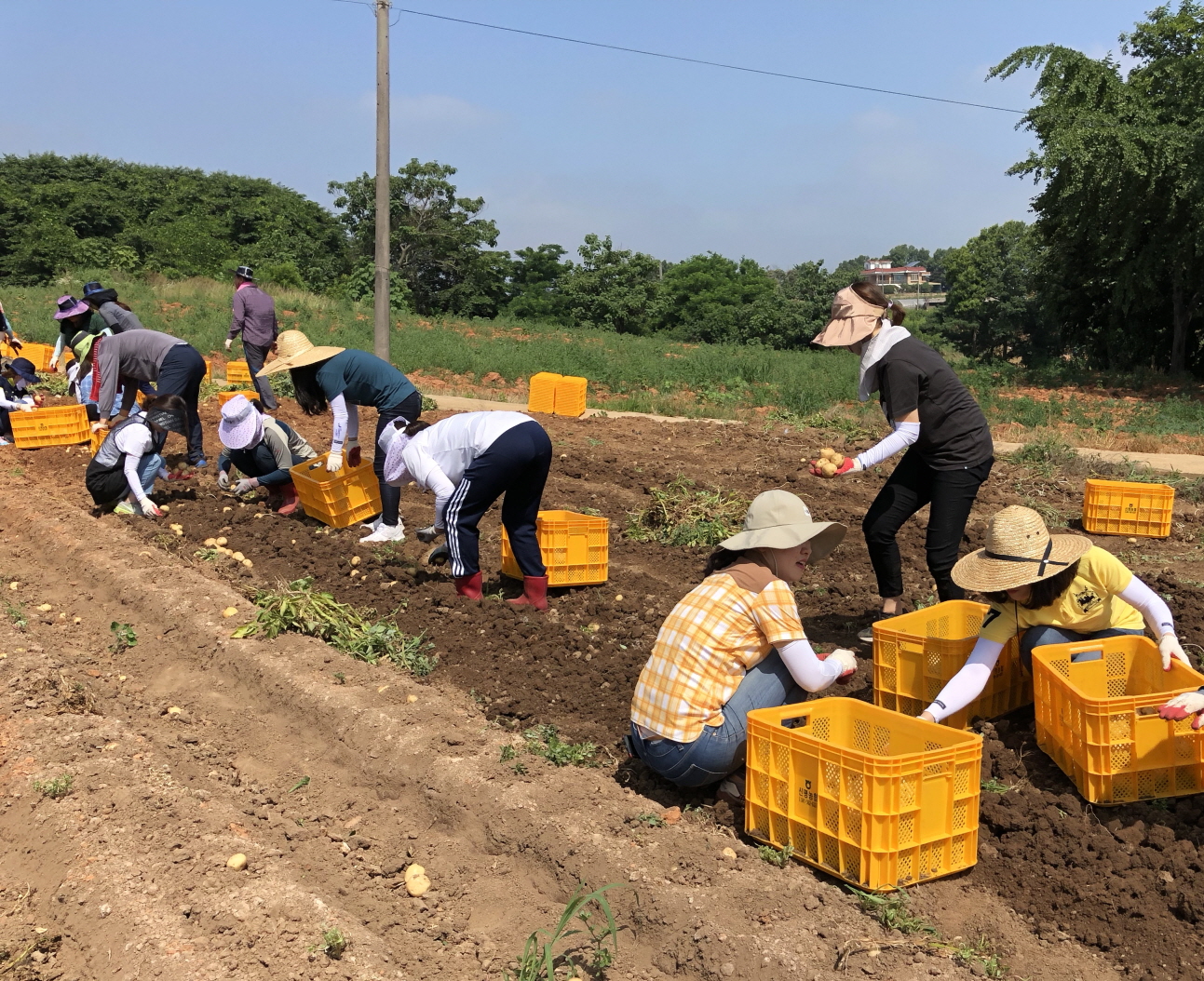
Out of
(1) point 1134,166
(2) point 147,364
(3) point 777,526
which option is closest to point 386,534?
(2) point 147,364

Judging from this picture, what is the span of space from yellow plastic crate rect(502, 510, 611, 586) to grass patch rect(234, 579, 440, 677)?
3.23 feet

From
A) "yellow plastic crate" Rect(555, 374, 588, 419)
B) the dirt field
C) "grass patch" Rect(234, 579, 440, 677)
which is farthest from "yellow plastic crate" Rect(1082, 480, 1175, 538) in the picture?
"yellow plastic crate" Rect(555, 374, 588, 419)

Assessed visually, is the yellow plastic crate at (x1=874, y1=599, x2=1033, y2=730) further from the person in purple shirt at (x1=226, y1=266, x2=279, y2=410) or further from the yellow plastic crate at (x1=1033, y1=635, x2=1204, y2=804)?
the person in purple shirt at (x1=226, y1=266, x2=279, y2=410)

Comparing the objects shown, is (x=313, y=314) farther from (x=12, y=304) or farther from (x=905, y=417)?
(x=905, y=417)

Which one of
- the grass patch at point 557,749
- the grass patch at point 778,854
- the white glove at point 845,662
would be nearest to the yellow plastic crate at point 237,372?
the grass patch at point 557,749

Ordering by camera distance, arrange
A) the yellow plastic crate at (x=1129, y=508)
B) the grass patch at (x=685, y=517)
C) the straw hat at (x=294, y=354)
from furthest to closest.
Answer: the yellow plastic crate at (x=1129, y=508)
the grass patch at (x=685, y=517)
the straw hat at (x=294, y=354)

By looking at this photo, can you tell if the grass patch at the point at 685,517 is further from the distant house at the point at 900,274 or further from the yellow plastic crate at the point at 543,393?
the distant house at the point at 900,274

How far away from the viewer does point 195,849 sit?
3.65 meters

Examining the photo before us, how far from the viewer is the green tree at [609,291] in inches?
1736

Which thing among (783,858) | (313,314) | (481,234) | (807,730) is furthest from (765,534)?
(481,234)

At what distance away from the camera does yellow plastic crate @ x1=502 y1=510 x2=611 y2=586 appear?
645 cm

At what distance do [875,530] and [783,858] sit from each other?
7.89 ft

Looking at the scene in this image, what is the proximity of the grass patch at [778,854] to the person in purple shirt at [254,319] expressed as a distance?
30.5 ft

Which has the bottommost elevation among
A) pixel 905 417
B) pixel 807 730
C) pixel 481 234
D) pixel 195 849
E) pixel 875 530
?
pixel 195 849
